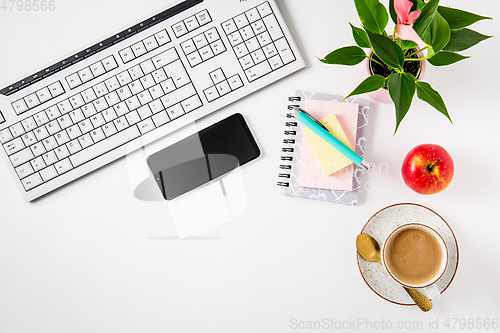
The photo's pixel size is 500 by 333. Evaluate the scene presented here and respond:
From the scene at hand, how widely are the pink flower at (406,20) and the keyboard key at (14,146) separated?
27.3 inches

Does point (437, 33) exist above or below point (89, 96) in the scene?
below

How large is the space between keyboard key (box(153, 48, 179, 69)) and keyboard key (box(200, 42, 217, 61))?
0.05 metres

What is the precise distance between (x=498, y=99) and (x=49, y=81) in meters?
0.87

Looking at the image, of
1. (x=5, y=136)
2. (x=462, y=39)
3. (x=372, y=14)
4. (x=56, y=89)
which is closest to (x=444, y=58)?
(x=462, y=39)

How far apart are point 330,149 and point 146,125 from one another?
353 millimetres

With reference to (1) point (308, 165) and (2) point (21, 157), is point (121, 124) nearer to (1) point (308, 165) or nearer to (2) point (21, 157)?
(2) point (21, 157)

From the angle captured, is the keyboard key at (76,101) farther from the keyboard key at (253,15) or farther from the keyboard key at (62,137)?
the keyboard key at (253,15)

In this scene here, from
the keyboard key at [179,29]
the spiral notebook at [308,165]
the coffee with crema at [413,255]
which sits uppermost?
the keyboard key at [179,29]

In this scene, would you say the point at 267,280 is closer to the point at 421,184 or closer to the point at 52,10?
the point at 421,184

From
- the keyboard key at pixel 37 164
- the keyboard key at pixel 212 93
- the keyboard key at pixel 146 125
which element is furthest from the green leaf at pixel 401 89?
the keyboard key at pixel 37 164

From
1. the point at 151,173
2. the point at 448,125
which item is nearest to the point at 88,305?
the point at 151,173

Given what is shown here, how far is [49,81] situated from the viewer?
70 centimetres

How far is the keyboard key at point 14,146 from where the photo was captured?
2.29 ft

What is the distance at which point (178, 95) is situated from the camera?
690mm
